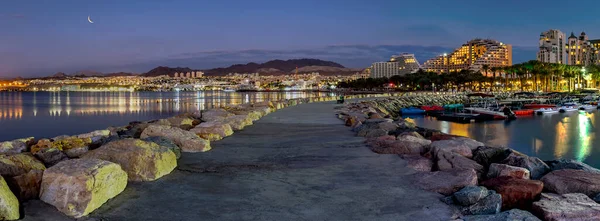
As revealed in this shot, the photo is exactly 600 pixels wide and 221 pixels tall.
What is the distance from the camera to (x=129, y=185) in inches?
278

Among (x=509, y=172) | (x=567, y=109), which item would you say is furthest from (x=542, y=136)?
(x=567, y=109)

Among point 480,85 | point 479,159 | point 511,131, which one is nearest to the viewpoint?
point 479,159

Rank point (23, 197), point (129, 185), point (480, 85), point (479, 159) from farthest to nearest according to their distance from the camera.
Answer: point (480, 85) < point (479, 159) < point (129, 185) < point (23, 197)

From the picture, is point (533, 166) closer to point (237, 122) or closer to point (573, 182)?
point (573, 182)

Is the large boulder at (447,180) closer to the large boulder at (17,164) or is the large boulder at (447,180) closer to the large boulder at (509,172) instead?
the large boulder at (509,172)

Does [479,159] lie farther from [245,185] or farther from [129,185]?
[129,185]

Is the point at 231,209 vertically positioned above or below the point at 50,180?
below

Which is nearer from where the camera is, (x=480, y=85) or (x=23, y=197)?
(x=23, y=197)

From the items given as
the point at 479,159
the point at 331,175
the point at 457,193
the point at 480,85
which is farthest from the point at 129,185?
the point at 480,85

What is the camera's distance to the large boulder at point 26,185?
19.3 ft

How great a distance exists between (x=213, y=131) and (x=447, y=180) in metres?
7.81

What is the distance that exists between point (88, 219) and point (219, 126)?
338 inches

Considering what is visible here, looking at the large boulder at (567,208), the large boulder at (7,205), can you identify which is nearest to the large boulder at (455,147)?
the large boulder at (567,208)

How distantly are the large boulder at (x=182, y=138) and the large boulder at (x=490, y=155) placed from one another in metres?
5.73
